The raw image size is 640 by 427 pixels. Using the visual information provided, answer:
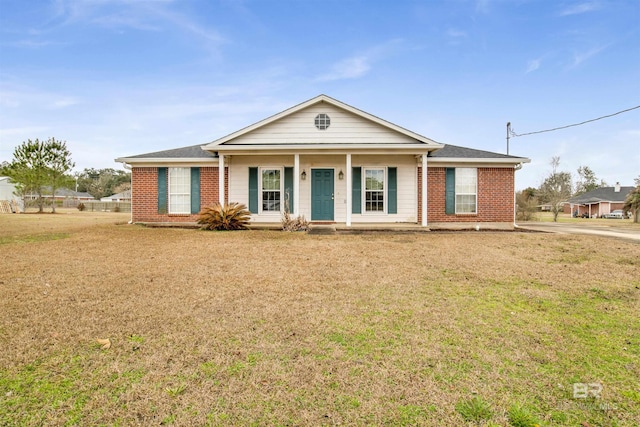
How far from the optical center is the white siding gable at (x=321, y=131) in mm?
12742

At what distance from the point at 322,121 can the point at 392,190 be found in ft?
13.1

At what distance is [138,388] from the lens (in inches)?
87.7

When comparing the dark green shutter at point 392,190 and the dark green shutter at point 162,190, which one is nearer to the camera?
the dark green shutter at point 392,190

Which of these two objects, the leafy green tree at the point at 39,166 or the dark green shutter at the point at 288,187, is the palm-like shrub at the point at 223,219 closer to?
the dark green shutter at the point at 288,187

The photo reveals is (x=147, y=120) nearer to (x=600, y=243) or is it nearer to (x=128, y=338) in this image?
(x=128, y=338)

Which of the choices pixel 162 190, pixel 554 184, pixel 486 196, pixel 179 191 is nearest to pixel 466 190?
pixel 486 196

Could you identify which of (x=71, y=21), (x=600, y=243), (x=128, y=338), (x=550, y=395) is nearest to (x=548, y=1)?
(x=600, y=243)

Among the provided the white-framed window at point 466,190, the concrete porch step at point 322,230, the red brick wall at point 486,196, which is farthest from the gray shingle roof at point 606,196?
the concrete porch step at point 322,230

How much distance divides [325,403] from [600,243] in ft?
35.8

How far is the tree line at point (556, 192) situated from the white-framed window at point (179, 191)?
2266 cm

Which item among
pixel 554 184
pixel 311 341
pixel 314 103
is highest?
pixel 314 103

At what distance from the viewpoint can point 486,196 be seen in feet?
43.7

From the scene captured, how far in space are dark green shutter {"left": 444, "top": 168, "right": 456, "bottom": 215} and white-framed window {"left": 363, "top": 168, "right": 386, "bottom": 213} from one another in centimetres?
258

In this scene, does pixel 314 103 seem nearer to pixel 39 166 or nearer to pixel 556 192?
pixel 39 166
